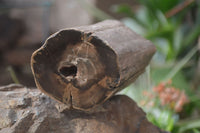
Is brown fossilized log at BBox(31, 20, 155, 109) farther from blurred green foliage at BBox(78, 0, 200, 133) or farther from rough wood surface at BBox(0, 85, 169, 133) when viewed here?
blurred green foliage at BBox(78, 0, 200, 133)

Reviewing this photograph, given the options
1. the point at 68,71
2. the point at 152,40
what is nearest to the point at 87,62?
the point at 68,71

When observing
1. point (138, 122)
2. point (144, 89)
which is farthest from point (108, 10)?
point (138, 122)

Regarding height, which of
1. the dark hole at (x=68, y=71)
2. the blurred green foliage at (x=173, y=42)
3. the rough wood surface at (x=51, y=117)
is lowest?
the blurred green foliage at (x=173, y=42)

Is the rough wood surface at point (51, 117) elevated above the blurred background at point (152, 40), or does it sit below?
above

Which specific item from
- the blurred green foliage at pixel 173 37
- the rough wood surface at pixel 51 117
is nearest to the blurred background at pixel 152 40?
the blurred green foliage at pixel 173 37

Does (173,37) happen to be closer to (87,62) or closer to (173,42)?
(173,42)

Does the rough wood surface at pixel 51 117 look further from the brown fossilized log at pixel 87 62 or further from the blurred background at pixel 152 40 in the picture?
the blurred background at pixel 152 40

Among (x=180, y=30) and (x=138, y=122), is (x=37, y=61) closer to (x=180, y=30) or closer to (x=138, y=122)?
(x=138, y=122)

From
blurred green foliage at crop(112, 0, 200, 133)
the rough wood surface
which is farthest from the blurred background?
the rough wood surface
